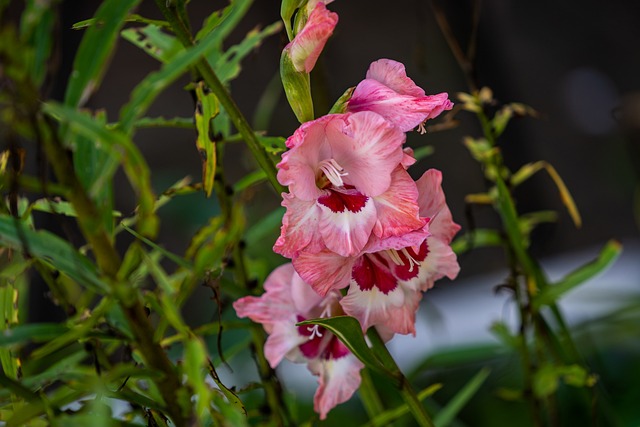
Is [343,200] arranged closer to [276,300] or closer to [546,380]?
[276,300]

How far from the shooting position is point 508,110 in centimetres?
59

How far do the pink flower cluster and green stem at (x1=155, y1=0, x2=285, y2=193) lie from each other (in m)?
0.02

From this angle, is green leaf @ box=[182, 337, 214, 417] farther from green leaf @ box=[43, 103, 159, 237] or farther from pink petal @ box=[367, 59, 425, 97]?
pink petal @ box=[367, 59, 425, 97]

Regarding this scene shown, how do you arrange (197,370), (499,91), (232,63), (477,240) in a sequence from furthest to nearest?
(499,91) → (477,240) → (232,63) → (197,370)

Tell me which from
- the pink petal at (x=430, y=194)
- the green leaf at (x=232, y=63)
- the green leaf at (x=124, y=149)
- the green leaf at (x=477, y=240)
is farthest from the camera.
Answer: the green leaf at (x=477, y=240)

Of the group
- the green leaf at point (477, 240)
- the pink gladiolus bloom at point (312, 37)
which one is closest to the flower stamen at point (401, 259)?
the pink gladiolus bloom at point (312, 37)

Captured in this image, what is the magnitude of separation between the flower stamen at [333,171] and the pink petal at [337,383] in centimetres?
12

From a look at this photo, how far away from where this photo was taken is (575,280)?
22.6 inches

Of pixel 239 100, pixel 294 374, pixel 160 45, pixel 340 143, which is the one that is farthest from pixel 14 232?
pixel 239 100

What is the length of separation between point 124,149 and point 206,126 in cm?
14

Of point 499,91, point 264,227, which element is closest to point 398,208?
point 264,227

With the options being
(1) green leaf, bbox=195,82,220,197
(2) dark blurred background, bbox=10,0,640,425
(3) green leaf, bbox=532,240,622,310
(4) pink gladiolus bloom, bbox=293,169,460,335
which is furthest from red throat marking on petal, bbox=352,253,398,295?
(2) dark blurred background, bbox=10,0,640,425

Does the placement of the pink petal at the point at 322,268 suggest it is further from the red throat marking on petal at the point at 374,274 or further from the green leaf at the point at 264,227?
the green leaf at the point at 264,227

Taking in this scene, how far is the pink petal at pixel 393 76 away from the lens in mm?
375
